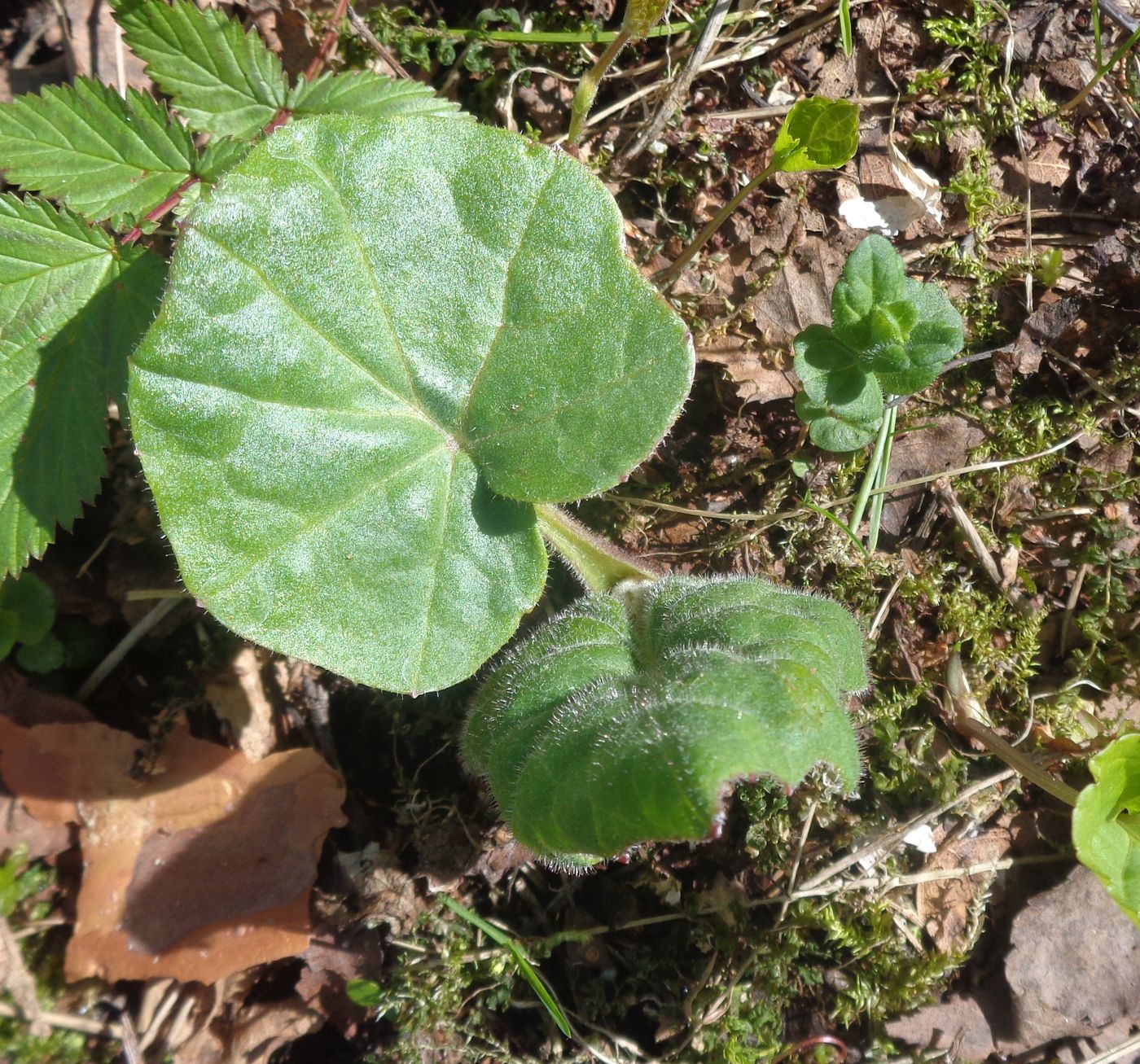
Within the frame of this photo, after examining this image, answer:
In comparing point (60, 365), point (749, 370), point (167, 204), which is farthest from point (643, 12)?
point (60, 365)

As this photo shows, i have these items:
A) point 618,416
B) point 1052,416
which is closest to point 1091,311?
point 1052,416

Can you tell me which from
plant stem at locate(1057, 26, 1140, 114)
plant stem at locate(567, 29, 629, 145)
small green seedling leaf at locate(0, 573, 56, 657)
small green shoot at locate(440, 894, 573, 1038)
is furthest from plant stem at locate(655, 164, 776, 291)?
small green seedling leaf at locate(0, 573, 56, 657)

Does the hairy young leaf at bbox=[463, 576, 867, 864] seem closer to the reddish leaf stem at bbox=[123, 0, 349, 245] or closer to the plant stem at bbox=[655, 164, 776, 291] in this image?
the plant stem at bbox=[655, 164, 776, 291]

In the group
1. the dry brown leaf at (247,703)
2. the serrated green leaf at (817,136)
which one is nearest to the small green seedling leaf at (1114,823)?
the serrated green leaf at (817,136)

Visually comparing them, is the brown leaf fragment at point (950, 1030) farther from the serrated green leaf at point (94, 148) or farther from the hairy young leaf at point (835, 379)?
the serrated green leaf at point (94, 148)

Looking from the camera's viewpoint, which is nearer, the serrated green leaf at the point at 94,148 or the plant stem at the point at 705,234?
the serrated green leaf at the point at 94,148
